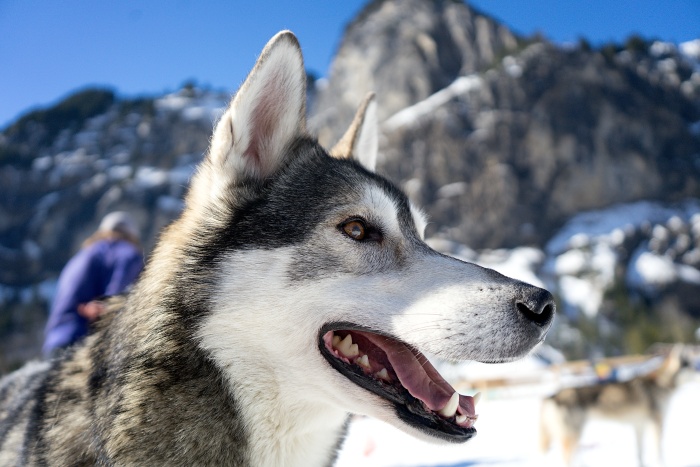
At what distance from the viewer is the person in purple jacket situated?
3.92m

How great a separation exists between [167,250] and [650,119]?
351 ft

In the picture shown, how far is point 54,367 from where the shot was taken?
2322mm

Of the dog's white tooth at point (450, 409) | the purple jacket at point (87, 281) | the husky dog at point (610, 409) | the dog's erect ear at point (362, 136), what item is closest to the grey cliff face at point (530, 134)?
the husky dog at point (610, 409)

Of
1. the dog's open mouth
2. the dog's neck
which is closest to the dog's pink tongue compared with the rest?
the dog's open mouth

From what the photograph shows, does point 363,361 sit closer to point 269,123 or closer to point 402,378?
point 402,378

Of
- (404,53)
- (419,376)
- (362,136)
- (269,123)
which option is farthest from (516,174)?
(419,376)

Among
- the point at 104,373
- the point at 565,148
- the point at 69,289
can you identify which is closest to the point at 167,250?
the point at 104,373

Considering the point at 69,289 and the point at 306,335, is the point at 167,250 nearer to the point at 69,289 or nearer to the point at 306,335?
the point at 306,335

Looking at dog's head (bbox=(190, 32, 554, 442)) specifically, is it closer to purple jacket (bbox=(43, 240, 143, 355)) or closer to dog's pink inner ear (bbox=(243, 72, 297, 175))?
dog's pink inner ear (bbox=(243, 72, 297, 175))

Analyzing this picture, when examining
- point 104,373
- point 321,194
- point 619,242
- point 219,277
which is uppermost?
point 619,242

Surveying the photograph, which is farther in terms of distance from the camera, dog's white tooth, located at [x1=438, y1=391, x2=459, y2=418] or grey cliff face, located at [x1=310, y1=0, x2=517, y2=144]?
grey cliff face, located at [x1=310, y1=0, x2=517, y2=144]

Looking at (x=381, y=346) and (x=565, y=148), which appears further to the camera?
(x=565, y=148)

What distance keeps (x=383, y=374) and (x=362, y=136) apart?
155cm

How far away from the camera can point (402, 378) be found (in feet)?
6.23
